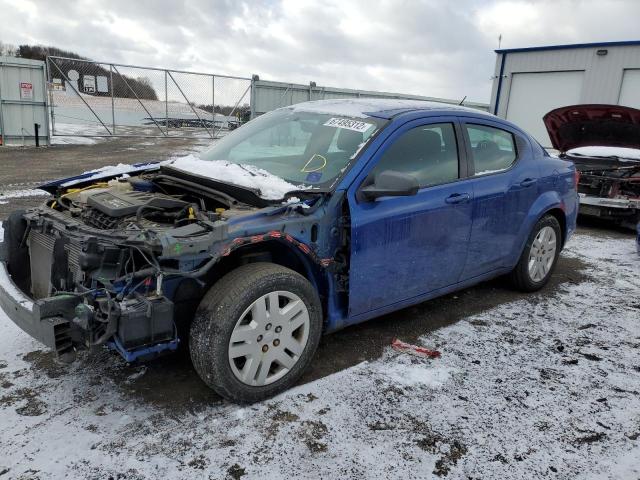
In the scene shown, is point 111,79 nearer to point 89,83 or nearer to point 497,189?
point 89,83

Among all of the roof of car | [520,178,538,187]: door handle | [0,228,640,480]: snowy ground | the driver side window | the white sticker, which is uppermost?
the roof of car

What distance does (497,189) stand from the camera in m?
4.05

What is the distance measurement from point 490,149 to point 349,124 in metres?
1.32

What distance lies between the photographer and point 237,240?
2.69m

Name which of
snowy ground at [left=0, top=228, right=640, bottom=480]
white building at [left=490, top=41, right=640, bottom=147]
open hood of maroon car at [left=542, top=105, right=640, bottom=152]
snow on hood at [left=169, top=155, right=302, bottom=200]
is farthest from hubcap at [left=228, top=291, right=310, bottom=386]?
white building at [left=490, top=41, right=640, bottom=147]

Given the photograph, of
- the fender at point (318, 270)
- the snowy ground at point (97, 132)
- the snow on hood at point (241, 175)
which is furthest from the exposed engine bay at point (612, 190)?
the snowy ground at point (97, 132)

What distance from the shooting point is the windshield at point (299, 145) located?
130 inches

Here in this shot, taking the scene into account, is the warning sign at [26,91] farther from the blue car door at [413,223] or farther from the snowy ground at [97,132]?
the blue car door at [413,223]

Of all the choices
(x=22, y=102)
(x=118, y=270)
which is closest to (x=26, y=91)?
(x=22, y=102)

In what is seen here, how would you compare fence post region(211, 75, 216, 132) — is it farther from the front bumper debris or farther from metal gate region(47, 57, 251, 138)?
the front bumper debris

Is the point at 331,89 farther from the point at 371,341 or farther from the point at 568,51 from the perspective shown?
the point at 371,341

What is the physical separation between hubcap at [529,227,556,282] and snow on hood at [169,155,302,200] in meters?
2.62

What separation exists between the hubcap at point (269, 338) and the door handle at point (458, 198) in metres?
1.38

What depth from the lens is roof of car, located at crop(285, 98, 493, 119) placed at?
3.67m
